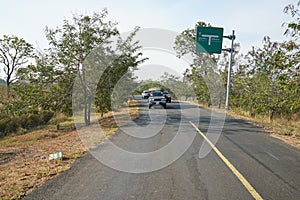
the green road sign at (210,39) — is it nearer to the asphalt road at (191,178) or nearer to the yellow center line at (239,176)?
the asphalt road at (191,178)

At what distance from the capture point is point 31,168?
20.1 ft

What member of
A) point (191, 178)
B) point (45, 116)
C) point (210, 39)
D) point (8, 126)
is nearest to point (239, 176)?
point (191, 178)

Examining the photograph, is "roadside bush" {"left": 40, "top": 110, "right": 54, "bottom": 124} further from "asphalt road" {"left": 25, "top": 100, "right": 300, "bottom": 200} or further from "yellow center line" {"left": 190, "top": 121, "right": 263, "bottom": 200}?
"yellow center line" {"left": 190, "top": 121, "right": 263, "bottom": 200}

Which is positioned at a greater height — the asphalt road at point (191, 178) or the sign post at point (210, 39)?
the sign post at point (210, 39)

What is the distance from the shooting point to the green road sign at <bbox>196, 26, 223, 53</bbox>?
1938cm

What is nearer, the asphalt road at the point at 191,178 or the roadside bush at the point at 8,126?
the asphalt road at the point at 191,178

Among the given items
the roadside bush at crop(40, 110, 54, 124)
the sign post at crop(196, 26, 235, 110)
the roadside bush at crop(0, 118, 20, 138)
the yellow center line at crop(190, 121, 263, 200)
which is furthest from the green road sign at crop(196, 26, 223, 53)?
the roadside bush at crop(0, 118, 20, 138)

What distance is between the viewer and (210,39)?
1944 cm

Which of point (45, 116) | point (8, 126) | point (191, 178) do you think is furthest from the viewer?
point (45, 116)

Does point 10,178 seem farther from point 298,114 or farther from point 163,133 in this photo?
point 298,114

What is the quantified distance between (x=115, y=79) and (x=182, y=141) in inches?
280

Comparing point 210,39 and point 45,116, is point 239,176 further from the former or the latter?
point 45,116

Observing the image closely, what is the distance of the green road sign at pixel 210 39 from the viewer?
19.4 metres

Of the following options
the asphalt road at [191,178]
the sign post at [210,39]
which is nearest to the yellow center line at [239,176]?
the asphalt road at [191,178]
